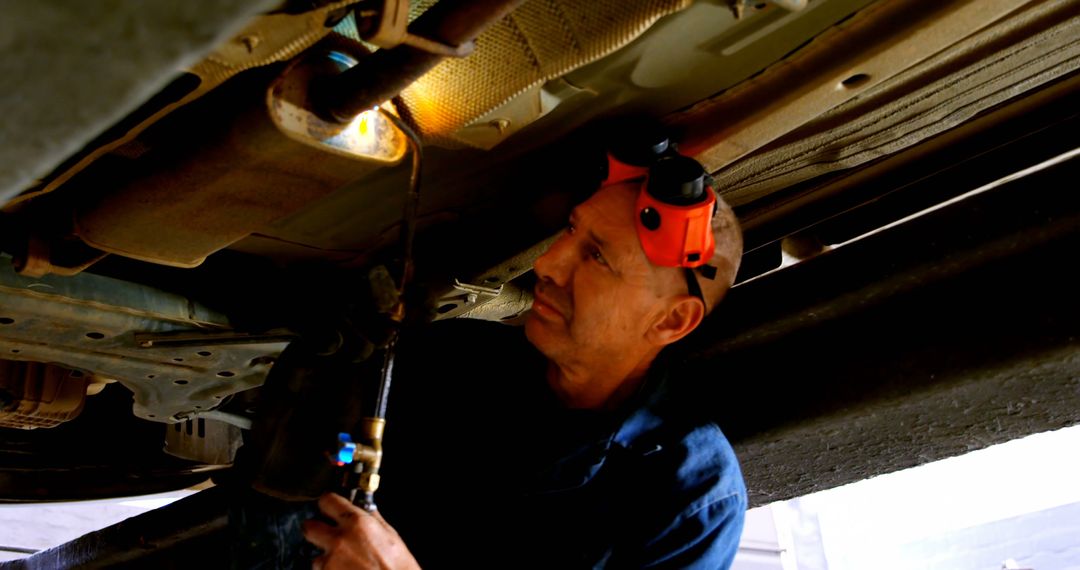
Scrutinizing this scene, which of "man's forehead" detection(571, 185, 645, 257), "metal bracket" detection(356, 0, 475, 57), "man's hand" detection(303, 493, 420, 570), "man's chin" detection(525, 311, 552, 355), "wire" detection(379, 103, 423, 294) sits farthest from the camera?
"man's chin" detection(525, 311, 552, 355)

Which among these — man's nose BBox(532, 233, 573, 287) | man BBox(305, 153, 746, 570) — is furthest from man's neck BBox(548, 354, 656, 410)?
man's nose BBox(532, 233, 573, 287)

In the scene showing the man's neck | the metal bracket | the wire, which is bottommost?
the man's neck

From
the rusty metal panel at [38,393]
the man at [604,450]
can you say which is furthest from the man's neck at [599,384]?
the rusty metal panel at [38,393]

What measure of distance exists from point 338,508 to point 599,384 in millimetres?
539

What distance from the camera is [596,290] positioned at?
1489mm

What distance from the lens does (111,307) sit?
4.26 ft

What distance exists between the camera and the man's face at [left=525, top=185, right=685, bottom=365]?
144cm

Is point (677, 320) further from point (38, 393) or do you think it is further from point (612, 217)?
point (38, 393)

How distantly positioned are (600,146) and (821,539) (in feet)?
18.5

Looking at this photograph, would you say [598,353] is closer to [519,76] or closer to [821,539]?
[519,76]

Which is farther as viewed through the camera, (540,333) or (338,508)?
(540,333)

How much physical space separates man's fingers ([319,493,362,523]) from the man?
0.33 m

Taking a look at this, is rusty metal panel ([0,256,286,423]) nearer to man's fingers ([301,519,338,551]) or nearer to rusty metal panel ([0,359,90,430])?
rusty metal panel ([0,359,90,430])

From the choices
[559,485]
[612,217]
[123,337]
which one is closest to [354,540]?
[559,485]
